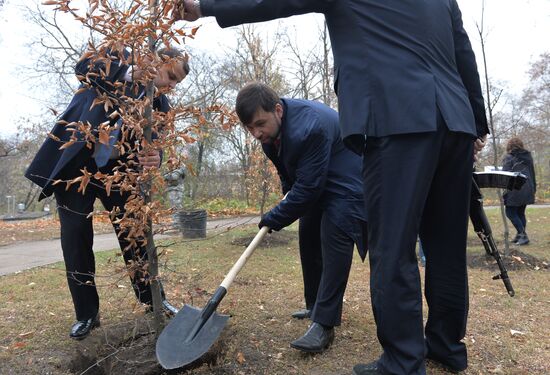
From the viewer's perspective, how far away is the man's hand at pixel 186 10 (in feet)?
6.78

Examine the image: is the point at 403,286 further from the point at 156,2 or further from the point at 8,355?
the point at 8,355

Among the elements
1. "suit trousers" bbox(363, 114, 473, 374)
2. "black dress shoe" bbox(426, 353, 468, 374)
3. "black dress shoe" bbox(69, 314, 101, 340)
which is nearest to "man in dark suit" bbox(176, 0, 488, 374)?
"suit trousers" bbox(363, 114, 473, 374)

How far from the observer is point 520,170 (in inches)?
310

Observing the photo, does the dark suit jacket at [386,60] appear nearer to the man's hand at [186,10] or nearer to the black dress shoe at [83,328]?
the man's hand at [186,10]

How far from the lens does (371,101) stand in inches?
75.1

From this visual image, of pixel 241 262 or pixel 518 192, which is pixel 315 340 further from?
pixel 518 192

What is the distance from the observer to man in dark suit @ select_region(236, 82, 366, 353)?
8.86 ft

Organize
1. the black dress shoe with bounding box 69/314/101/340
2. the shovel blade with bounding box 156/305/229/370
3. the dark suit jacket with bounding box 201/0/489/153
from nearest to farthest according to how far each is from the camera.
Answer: the dark suit jacket with bounding box 201/0/489/153 < the shovel blade with bounding box 156/305/229/370 < the black dress shoe with bounding box 69/314/101/340

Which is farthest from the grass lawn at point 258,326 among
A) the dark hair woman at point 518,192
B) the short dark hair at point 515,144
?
the short dark hair at point 515,144

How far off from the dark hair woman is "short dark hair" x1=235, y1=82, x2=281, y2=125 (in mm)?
6209

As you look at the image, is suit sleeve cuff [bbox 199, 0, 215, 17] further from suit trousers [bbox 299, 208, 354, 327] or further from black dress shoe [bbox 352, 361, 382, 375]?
black dress shoe [bbox 352, 361, 382, 375]

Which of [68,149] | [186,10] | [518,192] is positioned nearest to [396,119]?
[186,10]

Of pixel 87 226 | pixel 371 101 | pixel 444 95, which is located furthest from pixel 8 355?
pixel 444 95

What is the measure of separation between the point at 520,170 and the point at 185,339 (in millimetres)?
7284
